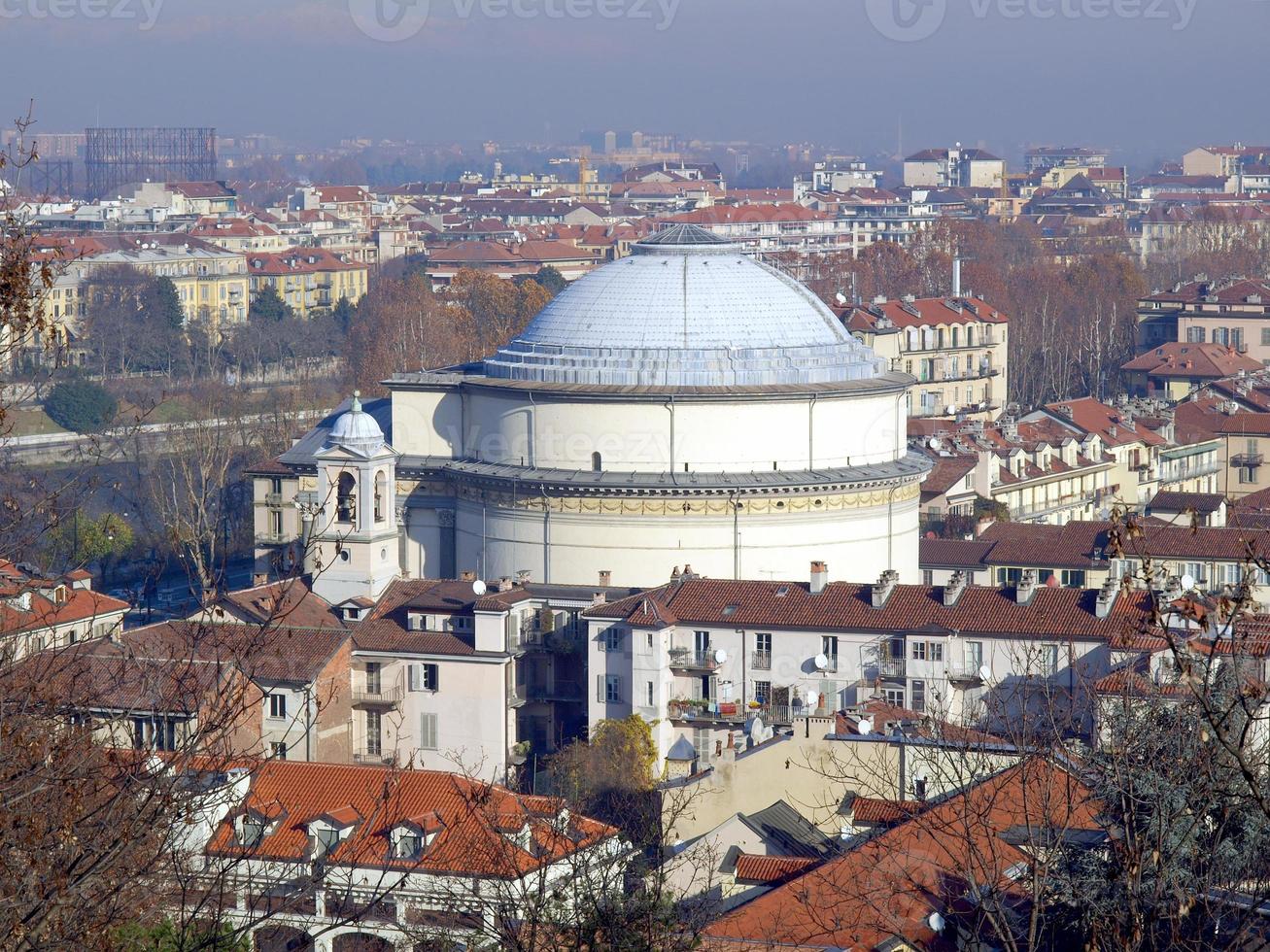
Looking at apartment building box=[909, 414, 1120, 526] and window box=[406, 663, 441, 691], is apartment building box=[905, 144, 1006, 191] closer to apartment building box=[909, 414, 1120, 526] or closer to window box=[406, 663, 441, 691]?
apartment building box=[909, 414, 1120, 526]

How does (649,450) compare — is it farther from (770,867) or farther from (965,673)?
(770,867)

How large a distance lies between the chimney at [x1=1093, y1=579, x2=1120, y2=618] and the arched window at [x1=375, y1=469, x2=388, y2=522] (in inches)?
268

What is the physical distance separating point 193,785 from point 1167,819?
337cm

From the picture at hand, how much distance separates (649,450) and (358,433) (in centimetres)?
270

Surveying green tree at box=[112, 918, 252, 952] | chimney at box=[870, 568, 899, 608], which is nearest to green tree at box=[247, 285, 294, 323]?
chimney at box=[870, 568, 899, 608]

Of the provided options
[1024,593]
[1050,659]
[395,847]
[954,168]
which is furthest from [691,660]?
[954,168]

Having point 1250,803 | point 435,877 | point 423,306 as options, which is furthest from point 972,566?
point 423,306

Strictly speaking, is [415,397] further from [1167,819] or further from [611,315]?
[1167,819]

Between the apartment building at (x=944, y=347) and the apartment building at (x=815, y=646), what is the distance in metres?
22.8

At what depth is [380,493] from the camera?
994 inches

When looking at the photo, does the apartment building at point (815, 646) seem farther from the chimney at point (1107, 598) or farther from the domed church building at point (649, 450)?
the domed church building at point (649, 450)

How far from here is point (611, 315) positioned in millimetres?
27000

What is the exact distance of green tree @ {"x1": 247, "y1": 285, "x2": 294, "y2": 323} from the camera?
65812mm

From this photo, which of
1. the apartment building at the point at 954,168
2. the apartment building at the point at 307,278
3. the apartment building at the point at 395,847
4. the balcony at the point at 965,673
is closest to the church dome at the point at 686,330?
the balcony at the point at 965,673
